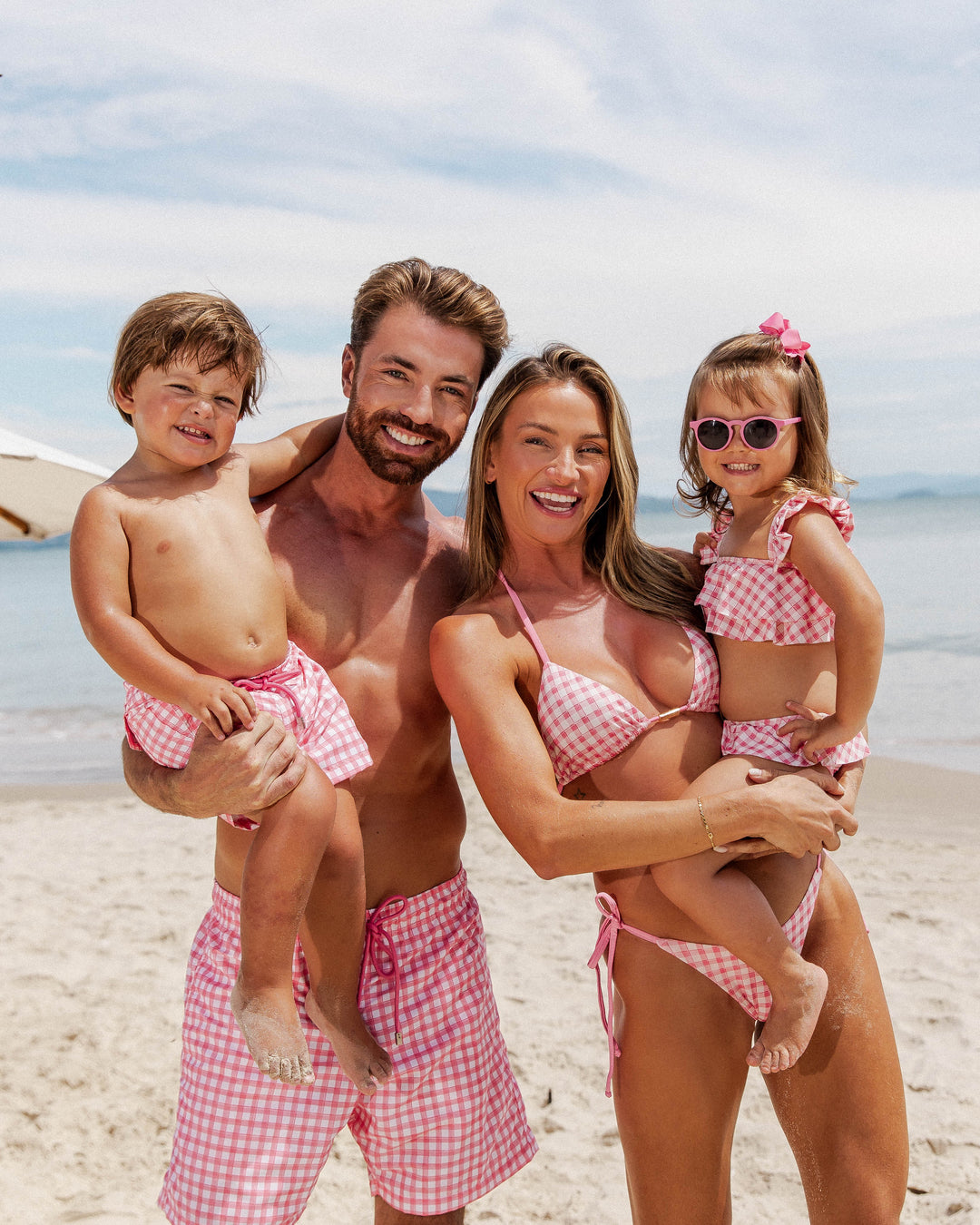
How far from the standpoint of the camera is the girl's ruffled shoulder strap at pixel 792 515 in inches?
104

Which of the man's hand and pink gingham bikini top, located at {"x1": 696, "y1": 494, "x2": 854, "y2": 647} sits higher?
pink gingham bikini top, located at {"x1": 696, "y1": 494, "x2": 854, "y2": 647}

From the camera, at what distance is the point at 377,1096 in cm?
276

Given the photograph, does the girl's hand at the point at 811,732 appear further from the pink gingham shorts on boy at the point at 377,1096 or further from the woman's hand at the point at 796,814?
the pink gingham shorts on boy at the point at 377,1096

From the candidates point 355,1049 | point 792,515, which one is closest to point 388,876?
point 355,1049

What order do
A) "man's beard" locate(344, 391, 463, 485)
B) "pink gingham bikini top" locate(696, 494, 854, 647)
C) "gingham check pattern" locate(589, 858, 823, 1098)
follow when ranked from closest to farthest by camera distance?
"gingham check pattern" locate(589, 858, 823, 1098), "pink gingham bikini top" locate(696, 494, 854, 647), "man's beard" locate(344, 391, 463, 485)

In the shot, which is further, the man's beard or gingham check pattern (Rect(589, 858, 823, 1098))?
the man's beard

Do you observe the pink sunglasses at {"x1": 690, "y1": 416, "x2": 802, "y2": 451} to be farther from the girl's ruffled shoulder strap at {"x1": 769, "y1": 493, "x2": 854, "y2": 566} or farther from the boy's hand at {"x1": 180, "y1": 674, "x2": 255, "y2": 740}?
the boy's hand at {"x1": 180, "y1": 674, "x2": 255, "y2": 740}

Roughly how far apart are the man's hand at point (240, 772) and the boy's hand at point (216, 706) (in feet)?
0.08

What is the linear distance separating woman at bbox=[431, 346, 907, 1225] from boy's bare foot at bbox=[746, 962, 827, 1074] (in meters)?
0.15

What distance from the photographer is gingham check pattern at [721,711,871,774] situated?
8.66 feet

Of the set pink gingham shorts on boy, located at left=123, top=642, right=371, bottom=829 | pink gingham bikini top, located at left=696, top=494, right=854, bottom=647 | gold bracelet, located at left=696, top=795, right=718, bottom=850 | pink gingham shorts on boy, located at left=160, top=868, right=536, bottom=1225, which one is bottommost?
pink gingham shorts on boy, located at left=160, top=868, right=536, bottom=1225

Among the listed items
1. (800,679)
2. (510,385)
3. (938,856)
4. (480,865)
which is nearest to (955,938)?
(938,856)

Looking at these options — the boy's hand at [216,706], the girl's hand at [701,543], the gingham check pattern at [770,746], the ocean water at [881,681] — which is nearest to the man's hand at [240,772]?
the boy's hand at [216,706]

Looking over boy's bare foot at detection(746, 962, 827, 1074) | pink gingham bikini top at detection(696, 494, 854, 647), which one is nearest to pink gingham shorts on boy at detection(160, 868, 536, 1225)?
boy's bare foot at detection(746, 962, 827, 1074)
